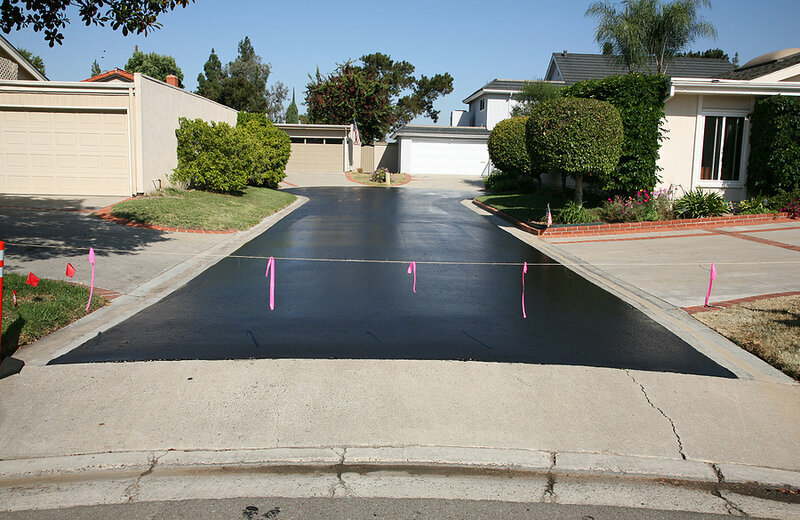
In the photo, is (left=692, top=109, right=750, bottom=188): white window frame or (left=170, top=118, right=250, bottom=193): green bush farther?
(left=170, top=118, right=250, bottom=193): green bush

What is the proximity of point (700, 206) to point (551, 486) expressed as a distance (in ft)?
49.8

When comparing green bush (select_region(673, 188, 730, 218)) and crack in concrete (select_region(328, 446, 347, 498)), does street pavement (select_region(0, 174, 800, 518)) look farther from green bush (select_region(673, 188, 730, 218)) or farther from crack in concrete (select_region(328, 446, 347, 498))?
green bush (select_region(673, 188, 730, 218))

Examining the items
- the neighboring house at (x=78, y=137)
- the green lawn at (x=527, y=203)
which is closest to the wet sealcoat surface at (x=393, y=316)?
the green lawn at (x=527, y=203)

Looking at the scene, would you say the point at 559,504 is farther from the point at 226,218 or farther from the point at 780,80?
the point at 780,80

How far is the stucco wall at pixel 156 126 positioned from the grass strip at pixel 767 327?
1600 centimetres

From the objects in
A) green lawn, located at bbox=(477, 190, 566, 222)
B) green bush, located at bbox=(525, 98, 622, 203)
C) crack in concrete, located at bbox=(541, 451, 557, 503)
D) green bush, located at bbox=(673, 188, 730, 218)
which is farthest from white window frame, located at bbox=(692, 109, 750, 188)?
crack in concrete, located at bbox=(541, 451, 557, 503)

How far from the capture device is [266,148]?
2748 cm

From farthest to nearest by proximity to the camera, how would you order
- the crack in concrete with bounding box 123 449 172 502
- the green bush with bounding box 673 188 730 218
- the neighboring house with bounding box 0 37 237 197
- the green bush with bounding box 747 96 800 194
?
the neighboring house with bounding box 0 37 237 197 < the green bush with bounding box 747 96 800 194 < the green bush with bounding box 673 188 730 218 < the crack in concrete with bounding box 123 449 172 502

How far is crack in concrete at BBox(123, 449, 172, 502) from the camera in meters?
4.15

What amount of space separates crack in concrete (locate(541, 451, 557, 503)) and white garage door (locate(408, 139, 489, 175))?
40.4m

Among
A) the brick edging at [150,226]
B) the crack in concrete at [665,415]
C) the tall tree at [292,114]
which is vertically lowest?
the crack in concrete at [665,415]

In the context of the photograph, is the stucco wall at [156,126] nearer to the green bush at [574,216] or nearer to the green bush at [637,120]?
the green bush at [574,216]

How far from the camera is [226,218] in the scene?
16609 mm

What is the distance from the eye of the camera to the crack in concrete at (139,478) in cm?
415
